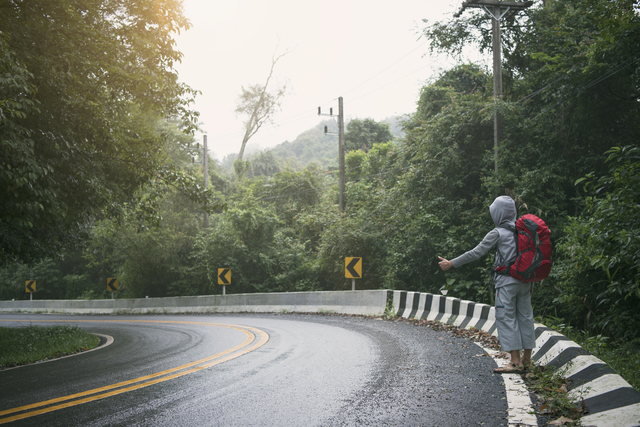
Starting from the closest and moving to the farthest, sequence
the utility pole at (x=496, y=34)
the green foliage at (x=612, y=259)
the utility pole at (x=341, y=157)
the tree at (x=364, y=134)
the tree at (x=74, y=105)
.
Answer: the tree at (x=74, y=105) → the green foliage at (x=612, y=259) → the utility pole at (x=496, y=34) → the utility pole at (x=341, y=157) → the tree at (x=364, y=134)

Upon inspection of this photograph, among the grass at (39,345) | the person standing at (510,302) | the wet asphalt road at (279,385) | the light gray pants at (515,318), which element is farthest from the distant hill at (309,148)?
the light gray pants at (515,318)

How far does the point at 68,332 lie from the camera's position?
12.3 metres

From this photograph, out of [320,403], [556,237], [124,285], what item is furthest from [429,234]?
[124,285]

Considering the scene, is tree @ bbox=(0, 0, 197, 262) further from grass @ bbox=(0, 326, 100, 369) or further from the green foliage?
the green foliage

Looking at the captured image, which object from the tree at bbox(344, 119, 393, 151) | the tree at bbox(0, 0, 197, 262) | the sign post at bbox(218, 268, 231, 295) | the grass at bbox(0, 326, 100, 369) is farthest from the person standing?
the tree at bbox(344, 119, 393, 151)

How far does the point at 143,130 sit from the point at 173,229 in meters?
17.6

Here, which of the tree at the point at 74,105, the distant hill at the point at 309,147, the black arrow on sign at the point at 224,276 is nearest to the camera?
the tree at the point at 74,105

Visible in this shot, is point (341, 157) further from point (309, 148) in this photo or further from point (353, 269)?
point (309, 148)

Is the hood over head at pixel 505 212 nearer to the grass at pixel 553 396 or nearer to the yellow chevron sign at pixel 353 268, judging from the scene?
the grass at pixel 553 396

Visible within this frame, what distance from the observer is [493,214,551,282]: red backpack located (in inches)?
212

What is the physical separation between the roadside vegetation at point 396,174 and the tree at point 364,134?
1517 cm

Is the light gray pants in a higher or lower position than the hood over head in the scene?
lower

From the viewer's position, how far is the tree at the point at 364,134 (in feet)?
149

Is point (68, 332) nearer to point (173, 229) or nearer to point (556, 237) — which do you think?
point (556, 237)
